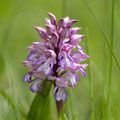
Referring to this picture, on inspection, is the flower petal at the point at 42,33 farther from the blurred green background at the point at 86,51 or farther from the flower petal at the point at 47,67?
the blurred green background at the point at 86,51

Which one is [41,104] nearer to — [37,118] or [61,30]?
[37,118]

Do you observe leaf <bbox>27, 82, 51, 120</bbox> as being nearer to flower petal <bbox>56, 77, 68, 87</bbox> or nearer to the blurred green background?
flower petal <bbox>56, 77, 68, 87</bbox>

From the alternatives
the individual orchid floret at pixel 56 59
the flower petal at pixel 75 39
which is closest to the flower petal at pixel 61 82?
the individual orchid floret at pixel 56 59

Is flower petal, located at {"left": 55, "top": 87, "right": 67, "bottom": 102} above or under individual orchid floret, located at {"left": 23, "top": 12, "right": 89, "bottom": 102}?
under

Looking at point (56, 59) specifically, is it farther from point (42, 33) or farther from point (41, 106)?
point (41, 106)

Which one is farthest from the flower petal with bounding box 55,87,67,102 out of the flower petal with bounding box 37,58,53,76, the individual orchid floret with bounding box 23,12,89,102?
the flower petal with bounding box 37,58,53,76

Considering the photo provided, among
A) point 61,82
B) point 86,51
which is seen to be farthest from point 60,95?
point 86,51
